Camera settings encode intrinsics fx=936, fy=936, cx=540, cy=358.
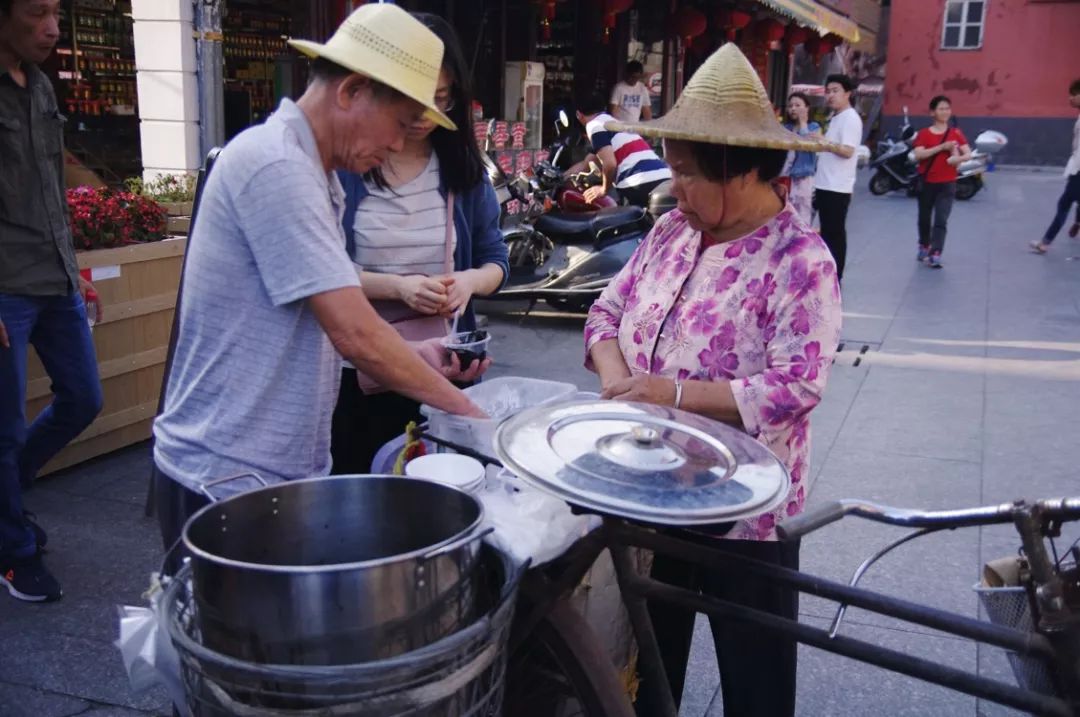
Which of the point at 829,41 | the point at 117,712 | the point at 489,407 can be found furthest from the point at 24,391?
the point at 829,41

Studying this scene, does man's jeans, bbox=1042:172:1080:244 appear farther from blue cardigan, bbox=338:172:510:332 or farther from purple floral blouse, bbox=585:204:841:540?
purple floral blouse, bbox=585:204:841:540

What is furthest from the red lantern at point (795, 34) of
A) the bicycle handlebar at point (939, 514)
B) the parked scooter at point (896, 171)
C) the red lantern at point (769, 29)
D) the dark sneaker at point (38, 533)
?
the bicycle handlebar at point (939, 514)

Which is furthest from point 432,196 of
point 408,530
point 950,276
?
point 950,276

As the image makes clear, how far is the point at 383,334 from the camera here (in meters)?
1.76

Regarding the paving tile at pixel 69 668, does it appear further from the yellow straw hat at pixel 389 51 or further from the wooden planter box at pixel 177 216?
the wooden planter box at pixel 177 216

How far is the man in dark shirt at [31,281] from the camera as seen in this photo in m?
3.25

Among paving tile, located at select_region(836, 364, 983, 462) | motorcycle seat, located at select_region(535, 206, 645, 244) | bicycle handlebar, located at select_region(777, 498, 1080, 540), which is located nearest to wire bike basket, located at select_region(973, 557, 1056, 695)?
bicycle handlebar, located at select_region(777, 498, 1080, 540)

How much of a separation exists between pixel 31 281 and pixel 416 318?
1579 millimetres

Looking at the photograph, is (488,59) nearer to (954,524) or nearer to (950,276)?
(950,276)

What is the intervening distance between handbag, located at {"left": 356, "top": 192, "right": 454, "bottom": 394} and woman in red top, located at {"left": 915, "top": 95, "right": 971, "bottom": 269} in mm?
9456

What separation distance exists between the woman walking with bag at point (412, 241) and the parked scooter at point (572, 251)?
16.3 ft

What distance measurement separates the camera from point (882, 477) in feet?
15.8

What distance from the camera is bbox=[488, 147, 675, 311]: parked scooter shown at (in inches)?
308

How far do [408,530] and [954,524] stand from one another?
93 centimetres
